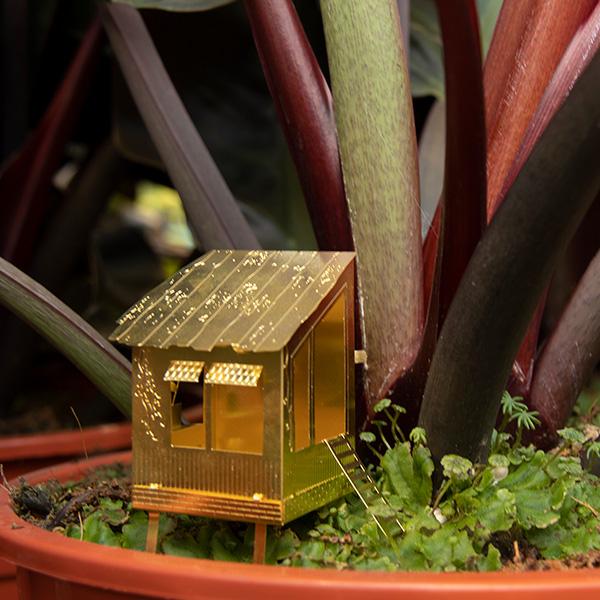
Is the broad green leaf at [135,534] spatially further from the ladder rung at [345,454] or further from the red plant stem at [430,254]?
the red plant stem at [430,254]

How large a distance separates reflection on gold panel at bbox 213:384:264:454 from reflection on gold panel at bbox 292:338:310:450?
1.0 inches

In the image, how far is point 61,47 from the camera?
66.9 inches

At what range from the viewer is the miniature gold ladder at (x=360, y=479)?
647 mm

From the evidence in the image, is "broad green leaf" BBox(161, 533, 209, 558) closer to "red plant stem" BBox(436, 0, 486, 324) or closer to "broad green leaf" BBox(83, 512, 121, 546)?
"broad green leaf" BBox(83, 512, 121, 546)

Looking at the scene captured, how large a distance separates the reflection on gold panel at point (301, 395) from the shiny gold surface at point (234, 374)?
2 cm

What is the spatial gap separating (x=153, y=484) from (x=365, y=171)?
0.86 feet

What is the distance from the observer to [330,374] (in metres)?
0.65

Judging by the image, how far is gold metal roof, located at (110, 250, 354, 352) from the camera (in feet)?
1.94

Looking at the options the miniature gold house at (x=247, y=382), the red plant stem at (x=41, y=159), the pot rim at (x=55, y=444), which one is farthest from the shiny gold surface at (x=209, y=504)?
the red plant stem at (x=41, y=159)

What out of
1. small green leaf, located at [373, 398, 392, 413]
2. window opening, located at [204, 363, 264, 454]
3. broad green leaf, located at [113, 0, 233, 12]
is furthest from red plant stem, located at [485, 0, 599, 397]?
broad green leaf, located at [113, 0, 233, 12]

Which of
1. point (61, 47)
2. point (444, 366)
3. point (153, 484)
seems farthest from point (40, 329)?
point (61, 47)

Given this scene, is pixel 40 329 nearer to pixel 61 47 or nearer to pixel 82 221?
pixel 82 221

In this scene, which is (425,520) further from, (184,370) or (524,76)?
(524,76)

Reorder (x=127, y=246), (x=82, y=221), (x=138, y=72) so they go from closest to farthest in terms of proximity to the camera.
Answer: (x=138, y=72) < (x=82, y=221) < (x=127, y=246)
